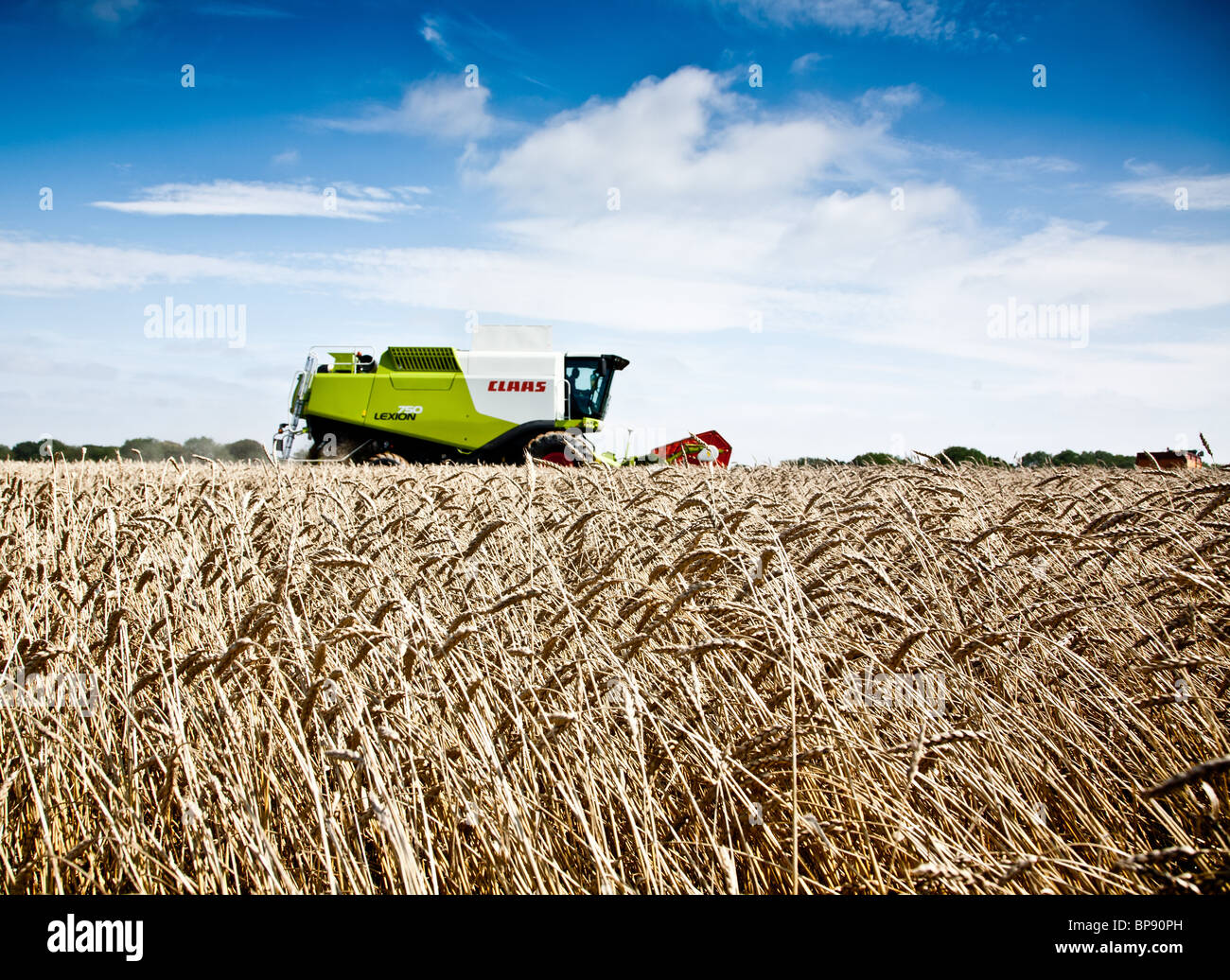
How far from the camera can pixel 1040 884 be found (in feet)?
5.24

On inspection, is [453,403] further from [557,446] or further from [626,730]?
[626,730]

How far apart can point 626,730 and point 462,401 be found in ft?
45.9

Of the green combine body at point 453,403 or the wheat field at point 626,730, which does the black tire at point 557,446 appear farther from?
the wheat field at point 626,730

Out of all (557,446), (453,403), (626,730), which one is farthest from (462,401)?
(626,730)

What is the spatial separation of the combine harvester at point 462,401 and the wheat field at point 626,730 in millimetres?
11935

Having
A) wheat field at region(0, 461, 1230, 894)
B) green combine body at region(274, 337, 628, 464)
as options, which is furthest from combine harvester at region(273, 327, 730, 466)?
wheat field at region(0, 461, 1230, 894)

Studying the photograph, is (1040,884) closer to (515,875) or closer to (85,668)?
(515,875)

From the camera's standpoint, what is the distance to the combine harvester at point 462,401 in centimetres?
1517

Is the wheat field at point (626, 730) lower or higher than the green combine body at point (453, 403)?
lower

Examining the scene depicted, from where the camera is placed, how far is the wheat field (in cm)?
161

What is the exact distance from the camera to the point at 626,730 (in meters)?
2.11

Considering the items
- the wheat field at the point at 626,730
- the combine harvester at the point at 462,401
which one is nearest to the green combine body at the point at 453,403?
the combine harvester at the point at 462,401
